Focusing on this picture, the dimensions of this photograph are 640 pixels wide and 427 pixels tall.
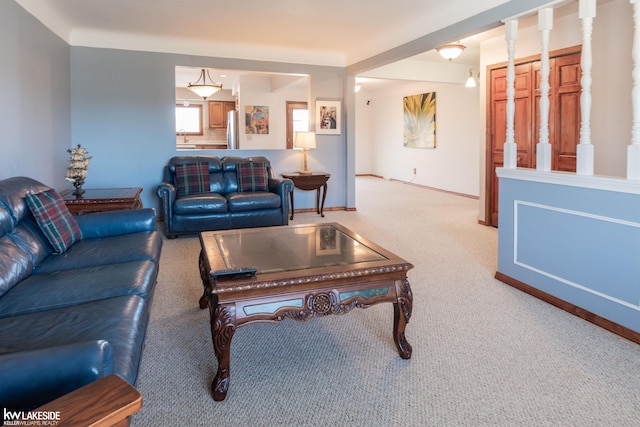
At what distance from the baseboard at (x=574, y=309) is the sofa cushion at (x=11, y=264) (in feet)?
10.4

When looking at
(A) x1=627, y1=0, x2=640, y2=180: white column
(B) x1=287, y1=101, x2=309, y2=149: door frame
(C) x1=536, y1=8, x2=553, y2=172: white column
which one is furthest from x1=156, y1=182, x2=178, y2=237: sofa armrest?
(B) x1=287, y1=101, x2=309, y2=149: door frame

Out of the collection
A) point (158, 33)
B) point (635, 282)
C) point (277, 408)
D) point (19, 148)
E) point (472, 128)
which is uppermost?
point (158, 33)

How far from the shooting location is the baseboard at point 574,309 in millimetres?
2463

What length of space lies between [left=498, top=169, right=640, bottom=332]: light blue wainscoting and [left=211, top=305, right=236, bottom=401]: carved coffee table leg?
2.19 meters

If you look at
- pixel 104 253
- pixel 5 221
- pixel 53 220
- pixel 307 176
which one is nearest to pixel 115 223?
pixel 53 220

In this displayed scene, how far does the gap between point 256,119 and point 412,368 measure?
7.70m

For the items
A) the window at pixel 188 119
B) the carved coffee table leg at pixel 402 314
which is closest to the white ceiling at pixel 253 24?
the carved coffee table leg at pixel 402 314

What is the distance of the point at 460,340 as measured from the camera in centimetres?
245

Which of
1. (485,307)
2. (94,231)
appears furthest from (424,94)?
(94,231)

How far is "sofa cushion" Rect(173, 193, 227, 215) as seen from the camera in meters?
4.86

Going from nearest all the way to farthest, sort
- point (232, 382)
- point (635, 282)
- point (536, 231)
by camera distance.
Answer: point (232, 382) → point (635, 282) → point (536, 231)

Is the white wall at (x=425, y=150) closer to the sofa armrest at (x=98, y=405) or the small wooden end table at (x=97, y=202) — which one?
the small wooden end table at (x=97, y=202)

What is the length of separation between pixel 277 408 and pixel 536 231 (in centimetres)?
227

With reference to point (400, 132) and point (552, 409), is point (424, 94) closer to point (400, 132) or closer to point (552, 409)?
point (400, 132)
